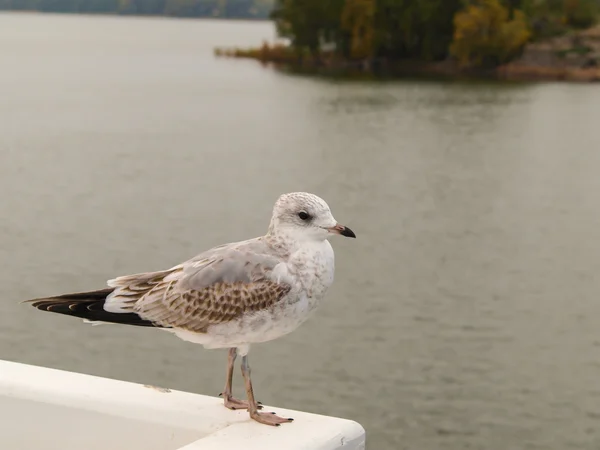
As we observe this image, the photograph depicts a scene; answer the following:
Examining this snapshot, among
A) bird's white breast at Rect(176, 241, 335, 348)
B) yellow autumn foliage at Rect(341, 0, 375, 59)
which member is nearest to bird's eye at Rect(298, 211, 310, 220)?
bird's white breast at Rect(176, 241, 335, 348)

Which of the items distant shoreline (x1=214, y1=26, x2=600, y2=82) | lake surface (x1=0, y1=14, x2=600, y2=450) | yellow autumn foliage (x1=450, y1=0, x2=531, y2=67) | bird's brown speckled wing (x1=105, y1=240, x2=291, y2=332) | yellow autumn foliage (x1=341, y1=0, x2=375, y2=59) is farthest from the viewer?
yellow autumn foliage (x1=341, y1=0, x2=375, y2=59)

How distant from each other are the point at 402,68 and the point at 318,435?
75.3 meters

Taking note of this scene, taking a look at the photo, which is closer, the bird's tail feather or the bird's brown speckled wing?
the bird's tail feather

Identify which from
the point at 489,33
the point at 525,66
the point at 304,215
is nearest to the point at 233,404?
the point at 304,215

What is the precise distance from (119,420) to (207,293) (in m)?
0.61

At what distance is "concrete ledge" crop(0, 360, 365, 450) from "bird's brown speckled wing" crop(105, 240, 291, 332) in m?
0.31

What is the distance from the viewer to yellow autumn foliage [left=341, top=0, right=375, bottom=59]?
246ft

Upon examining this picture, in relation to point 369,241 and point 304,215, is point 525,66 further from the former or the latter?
point 304,215

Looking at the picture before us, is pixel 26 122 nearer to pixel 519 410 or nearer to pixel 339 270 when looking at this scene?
pixel 339 270

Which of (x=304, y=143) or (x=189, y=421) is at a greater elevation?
(x=189, y=421)

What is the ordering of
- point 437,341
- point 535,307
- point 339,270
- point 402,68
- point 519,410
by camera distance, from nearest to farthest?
1. point 519,410
2. point 437,341
3. point 535,307
4. point 339,270
5. point 402,68

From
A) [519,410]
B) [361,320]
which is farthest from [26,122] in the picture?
[519,410]

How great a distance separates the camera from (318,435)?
4.11 m

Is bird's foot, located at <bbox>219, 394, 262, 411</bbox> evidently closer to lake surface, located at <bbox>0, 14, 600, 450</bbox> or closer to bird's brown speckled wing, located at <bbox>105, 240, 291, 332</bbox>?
bird's brown speckled wing, located at <bbox>105, 240, 291, 332</bbox>
